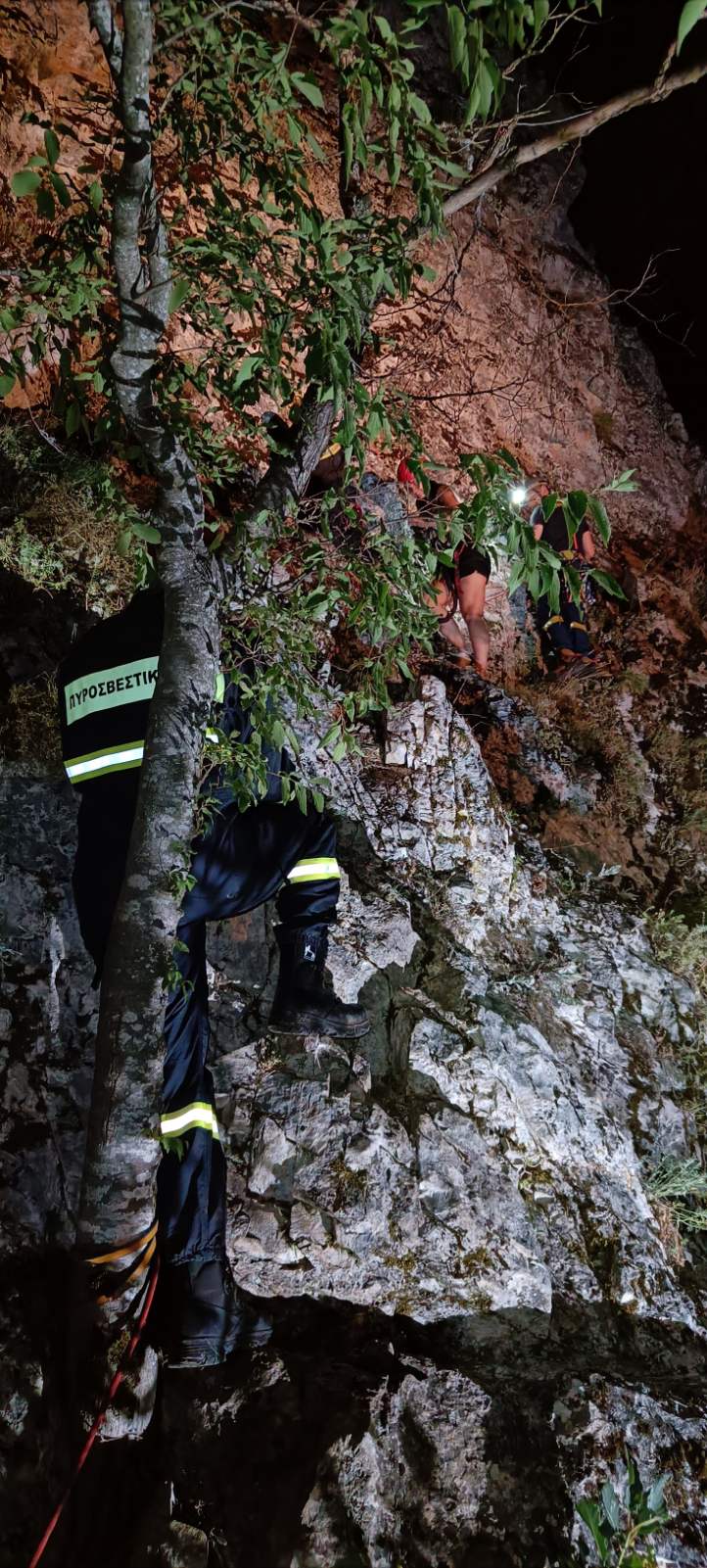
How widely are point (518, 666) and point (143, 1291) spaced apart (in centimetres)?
557

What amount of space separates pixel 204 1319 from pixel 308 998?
1245 millimetres

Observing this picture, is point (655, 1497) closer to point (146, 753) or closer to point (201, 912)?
point (201, 912)

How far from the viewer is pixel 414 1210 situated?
3305mm

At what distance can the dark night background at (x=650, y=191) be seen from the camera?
8.48m

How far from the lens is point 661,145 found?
901 centimetres

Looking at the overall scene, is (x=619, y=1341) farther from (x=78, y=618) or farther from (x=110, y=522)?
(x=110, y=522)

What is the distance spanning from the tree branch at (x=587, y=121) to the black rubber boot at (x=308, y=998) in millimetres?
2969

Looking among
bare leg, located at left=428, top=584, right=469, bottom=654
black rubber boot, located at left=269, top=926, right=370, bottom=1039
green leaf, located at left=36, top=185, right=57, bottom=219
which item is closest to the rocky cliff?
black rubber boot, located at left=269, top=926, right=370, bottom=1039

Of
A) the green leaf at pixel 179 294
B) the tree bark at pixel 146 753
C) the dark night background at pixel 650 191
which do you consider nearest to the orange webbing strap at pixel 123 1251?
the tree bark at pixel 146 753

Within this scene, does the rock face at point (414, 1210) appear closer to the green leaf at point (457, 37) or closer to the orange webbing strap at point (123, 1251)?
the orange webbing strap at point (123, 1251)

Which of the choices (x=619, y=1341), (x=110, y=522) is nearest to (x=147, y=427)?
(x=110, y=522)

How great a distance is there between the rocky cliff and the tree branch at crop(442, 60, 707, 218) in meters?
0.65

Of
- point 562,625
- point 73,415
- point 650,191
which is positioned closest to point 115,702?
point 73,415

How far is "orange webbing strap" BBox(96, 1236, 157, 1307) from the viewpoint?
2.54 m
